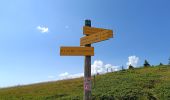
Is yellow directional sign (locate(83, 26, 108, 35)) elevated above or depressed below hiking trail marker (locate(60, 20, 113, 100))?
above

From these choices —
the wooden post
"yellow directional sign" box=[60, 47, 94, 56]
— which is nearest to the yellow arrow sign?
the wooden post

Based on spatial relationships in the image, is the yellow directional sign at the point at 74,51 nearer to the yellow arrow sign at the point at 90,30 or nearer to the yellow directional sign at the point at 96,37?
the yellow directional sign at the point at 96,37

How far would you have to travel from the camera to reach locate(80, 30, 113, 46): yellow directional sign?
9.51 metres

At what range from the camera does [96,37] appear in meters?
9.89

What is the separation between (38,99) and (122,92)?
1001 cm

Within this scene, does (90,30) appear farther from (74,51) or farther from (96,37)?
(74,51)

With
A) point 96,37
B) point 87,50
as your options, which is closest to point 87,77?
point 87,50

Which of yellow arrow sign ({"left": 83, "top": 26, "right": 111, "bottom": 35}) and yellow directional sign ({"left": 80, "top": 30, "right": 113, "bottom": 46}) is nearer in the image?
yellow directional sign ({"left": 80, "top": 30, "right": 113, "bottom": 46})

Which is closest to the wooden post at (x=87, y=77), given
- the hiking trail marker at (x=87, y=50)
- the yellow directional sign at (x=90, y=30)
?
the hiking trail marker at (x=87, y=50)

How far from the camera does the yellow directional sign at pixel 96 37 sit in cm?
951

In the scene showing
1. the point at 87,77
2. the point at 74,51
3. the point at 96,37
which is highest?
the point at 96,37

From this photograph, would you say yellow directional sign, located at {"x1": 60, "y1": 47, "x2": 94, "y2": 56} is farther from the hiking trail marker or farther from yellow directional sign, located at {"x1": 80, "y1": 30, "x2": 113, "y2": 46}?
yellow directional sign, located at {"x1": 80, "y1": 30, "x2": 113, "y2": 46}

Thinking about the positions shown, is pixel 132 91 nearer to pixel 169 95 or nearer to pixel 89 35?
pixel 169 95

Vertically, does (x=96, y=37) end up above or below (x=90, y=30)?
below
